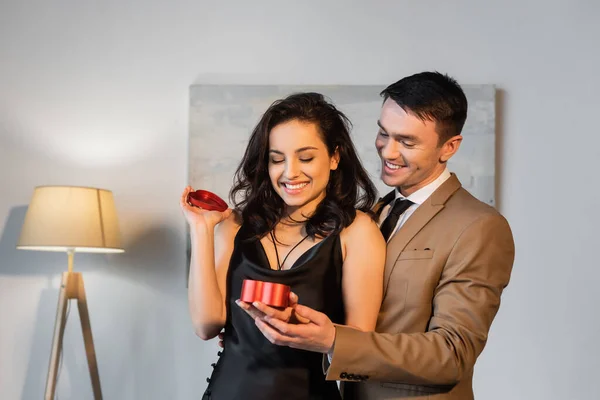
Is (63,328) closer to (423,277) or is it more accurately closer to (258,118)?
(258,118)

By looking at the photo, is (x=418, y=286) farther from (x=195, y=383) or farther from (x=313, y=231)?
(x=195, y=383)

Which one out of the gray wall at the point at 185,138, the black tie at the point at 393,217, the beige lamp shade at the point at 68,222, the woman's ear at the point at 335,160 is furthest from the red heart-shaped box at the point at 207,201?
the gray wall at the point at 185,138

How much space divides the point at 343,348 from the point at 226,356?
39 centimetres

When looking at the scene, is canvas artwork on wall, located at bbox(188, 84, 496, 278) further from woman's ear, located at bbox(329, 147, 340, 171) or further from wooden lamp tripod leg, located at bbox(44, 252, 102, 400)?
woman's ear, located at bbox(329, 147, 340, 171)

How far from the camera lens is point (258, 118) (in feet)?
12.9

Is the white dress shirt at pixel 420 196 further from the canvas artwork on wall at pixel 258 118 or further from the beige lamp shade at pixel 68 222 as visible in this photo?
the beige lamp shade at pixel 68 222

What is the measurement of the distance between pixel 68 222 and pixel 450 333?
7.54 feet

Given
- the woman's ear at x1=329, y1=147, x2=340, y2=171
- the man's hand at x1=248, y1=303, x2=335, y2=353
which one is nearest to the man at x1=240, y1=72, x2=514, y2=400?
the man's hand at x1=248, y1=303, x2=335, y2=353

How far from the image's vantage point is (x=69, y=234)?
354 centimetres

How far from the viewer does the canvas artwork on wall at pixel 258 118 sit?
388cm

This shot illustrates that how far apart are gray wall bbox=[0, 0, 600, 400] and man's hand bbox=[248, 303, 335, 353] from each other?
2359 millimetres

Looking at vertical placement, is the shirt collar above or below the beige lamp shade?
above

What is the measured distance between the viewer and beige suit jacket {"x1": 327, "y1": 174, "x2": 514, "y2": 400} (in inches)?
65.5

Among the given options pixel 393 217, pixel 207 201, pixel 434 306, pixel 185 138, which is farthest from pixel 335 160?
pixel 185 138
